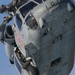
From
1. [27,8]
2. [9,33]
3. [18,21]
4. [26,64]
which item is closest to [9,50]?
[9,33]

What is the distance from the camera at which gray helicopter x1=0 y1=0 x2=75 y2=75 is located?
29875mm

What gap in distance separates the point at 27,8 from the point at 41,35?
2.45 meters

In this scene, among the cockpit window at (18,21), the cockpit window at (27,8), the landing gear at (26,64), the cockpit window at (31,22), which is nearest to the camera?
the cockpit window at (31,22)

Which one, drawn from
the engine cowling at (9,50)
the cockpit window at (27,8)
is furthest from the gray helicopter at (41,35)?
the engine cowling at (9,50)

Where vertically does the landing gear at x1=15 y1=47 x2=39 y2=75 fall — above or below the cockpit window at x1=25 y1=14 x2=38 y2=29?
below

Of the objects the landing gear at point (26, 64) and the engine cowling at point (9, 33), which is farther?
the engine cowling at point (9, 33)

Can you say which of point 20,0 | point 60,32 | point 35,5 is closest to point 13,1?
point 20,0

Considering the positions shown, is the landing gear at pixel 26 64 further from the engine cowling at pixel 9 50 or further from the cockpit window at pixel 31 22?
the cockpit window at pixel 31 22

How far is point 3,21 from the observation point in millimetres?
33625

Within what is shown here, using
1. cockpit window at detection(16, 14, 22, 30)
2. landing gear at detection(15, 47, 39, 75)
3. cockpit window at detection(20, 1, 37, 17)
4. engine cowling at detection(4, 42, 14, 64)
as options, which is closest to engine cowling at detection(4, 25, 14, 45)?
engine cowling at detection(4, 42, 14, 64)

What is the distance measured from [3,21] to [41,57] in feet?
14.6

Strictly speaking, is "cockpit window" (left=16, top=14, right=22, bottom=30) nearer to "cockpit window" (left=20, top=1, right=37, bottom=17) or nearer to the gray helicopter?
the gray helicopter

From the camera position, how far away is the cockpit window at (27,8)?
30875 mm

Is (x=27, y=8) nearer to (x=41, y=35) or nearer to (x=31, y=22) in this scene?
(x=31, y=22)
